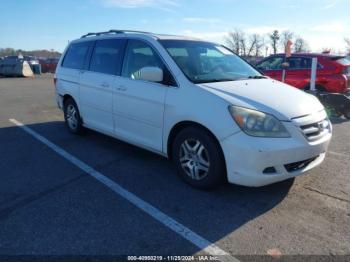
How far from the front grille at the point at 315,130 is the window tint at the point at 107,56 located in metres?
2.84

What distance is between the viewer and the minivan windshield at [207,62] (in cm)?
454

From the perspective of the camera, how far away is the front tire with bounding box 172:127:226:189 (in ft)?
13.0

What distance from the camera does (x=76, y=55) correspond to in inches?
264

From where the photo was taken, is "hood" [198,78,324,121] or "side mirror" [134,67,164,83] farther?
"side mirror" [134,67,164,83]

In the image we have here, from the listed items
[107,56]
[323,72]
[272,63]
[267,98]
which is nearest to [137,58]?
[107,56]

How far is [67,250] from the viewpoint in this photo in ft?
10.00

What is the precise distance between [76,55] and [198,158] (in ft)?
12.2

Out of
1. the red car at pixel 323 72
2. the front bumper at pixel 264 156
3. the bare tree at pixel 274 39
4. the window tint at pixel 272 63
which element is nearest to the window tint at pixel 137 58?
the front bumper at pixel 264 156

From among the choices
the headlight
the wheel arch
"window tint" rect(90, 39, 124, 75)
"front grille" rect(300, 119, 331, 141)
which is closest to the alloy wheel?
the wheel arch

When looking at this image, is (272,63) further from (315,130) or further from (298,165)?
(298,165)

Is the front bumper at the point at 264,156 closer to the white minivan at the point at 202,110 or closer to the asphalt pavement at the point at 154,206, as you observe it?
the white minivan at the point at 202,110

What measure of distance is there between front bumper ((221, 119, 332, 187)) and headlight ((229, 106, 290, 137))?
56 millimetres

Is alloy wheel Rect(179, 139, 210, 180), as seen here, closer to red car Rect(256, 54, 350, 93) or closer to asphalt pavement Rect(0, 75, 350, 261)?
asphalt pavement Rect(0, 75, 350, 261)

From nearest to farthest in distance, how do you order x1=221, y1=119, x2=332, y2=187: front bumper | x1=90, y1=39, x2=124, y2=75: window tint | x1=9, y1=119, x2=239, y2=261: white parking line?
x1=9, y1=119, x2=239, y2=261: white parking line < x1=221, y1=119, x2=332, y2=187: front bumper < x1=90, y1=39, x2=124, y2=75: window tint
